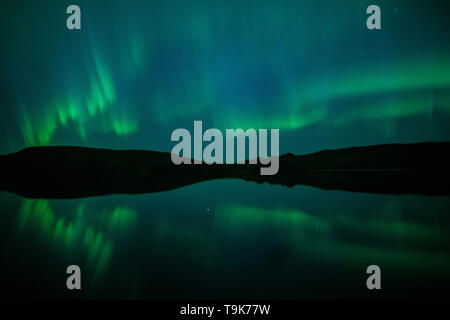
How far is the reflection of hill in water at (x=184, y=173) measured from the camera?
8188mm

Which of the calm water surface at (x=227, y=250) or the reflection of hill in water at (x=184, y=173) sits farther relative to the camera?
the reflection of hill in water at (x=184, y=173)

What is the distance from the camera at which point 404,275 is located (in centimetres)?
268

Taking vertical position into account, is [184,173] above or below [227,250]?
above

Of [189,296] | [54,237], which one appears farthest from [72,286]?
[54,237]

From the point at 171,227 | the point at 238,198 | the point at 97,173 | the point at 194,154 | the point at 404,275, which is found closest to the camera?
the point at 404,275

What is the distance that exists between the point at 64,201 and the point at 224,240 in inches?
156

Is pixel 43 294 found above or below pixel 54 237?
below

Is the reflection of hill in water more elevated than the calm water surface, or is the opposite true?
the reflection of hill in water

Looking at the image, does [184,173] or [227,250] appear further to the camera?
[184,173]

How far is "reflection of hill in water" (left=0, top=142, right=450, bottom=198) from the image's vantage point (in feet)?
26.9

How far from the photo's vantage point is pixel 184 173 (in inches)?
612

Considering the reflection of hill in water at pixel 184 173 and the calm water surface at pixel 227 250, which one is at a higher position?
the reflection of hill in water at pixel 184 173

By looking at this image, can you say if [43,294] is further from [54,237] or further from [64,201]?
[64,201]

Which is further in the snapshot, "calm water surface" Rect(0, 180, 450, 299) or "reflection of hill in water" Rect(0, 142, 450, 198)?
"reflection of hill in water" Rect(0, 142, 450, 198)
